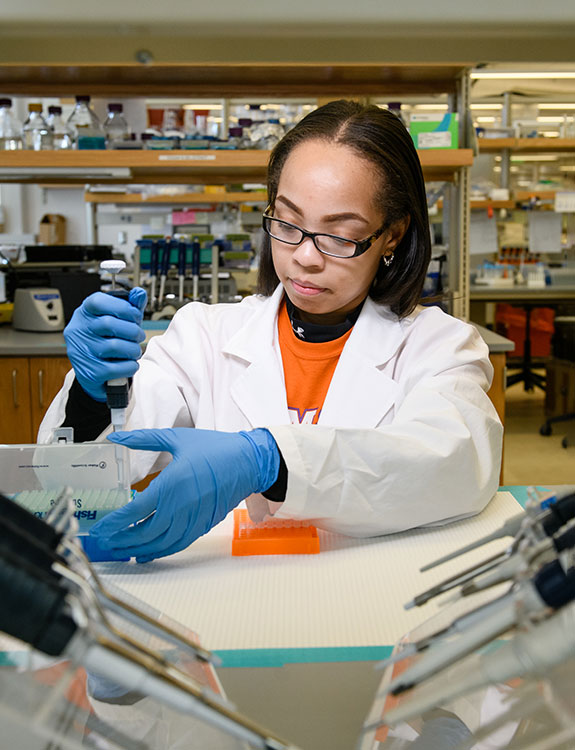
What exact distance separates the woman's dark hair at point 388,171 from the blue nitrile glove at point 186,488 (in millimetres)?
648

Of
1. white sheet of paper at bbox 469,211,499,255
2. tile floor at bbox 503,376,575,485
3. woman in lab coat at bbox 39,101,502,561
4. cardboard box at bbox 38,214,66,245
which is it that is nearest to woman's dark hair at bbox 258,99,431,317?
woman in lab coat at bbox 39,101,502,561

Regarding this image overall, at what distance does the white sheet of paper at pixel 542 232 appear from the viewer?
6.07 metres

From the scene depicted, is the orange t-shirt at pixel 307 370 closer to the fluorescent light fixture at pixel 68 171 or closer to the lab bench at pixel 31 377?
the lab bench at pixel 31 377

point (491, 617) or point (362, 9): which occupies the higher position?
point (362, 9)

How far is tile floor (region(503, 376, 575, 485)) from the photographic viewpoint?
13.1ft

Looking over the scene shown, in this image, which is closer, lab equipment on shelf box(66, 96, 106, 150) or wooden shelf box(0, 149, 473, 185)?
wooden shelf box(0, 149, 473, 185)

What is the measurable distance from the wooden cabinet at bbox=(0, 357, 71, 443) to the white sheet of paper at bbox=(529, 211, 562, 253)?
448 cm

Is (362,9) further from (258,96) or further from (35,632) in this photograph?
(258,96)

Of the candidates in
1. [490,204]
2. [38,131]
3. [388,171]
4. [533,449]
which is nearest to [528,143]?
[490,204]

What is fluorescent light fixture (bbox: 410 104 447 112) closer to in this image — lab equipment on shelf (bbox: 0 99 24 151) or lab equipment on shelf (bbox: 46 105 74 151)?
lab equipment on shelf (bbox: 46 105 74 151)

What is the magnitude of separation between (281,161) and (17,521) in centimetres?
128

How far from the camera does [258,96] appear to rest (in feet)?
11.1

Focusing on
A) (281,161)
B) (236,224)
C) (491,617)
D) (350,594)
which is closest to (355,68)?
(281,161)

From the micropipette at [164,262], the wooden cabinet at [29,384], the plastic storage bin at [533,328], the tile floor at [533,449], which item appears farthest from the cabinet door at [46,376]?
the plastic storage bin at [533,328]
